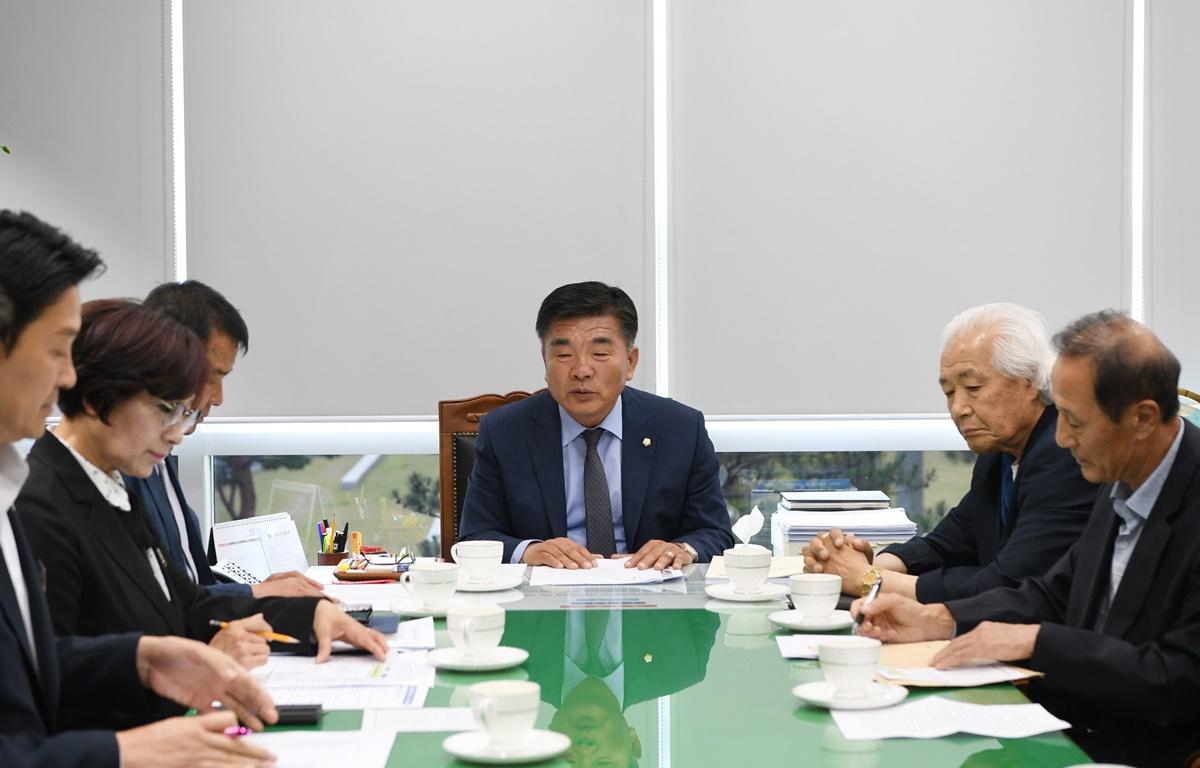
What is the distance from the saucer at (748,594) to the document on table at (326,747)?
1.17m

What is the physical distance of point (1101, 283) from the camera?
493 centimetres

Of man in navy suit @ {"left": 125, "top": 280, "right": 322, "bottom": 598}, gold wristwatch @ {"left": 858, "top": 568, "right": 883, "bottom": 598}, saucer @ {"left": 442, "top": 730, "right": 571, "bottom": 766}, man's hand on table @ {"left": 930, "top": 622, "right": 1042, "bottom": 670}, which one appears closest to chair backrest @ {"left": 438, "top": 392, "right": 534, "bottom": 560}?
man in navy suit @ {"left": 125, "top": 280, "right": 322, "bottom": 598}

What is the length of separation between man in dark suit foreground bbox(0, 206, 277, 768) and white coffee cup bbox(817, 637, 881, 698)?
78 centimetres

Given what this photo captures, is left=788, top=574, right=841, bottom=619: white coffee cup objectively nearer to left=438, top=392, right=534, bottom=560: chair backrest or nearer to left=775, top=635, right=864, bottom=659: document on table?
left=775, top=635, right=864, bottom=659: document on table

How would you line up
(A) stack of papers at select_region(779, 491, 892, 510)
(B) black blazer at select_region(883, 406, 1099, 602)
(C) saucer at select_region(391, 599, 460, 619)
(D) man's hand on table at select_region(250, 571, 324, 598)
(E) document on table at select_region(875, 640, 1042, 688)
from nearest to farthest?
1. (E) document on table at select_region(875, 640, 1042, 688)
2. (C) saucer at select_region(391, 599, 460, 619)
3. (D) man's hand on table at select_region(250, 571, 324, 598)
4. (B) black blazer at select_region(883, 406, 1099, 602)
5. (A) stack of papers at select_region(779, 491, 892, 510)

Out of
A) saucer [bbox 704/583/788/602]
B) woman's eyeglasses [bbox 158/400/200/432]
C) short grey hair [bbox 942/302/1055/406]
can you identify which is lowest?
saucer [bbox 704/583/788/602]

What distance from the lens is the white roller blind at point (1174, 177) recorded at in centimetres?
493

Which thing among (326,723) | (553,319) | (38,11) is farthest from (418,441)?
(326,723)

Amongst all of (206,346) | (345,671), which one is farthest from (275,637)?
(206,346)

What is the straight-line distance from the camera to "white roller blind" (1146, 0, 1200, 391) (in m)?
4.93

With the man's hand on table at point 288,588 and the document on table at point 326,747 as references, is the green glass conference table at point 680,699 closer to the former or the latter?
the document on table at point 326,747

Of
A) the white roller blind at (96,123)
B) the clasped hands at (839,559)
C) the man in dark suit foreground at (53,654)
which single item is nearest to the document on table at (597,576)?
the clasped hands at (839,559)

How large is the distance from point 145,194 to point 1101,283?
12.4 feet

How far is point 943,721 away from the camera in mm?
1731
